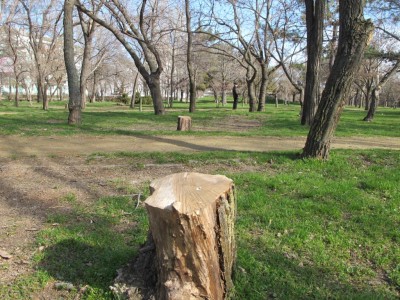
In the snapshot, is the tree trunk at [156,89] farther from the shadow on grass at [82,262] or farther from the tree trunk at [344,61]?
the shadow on grass at [82,262]

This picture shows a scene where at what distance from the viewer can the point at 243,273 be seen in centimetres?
335

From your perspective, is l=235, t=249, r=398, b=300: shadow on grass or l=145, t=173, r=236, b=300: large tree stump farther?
l=235, t=249, r=398, b=300: shadow on grass

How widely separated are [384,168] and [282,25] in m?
20.6

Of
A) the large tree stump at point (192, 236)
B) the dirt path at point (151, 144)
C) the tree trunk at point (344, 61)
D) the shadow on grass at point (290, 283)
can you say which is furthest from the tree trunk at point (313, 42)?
the large tree stump at point (192, 236)

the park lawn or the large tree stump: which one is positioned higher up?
the large tree stump

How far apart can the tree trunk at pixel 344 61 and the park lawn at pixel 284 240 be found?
112 cm

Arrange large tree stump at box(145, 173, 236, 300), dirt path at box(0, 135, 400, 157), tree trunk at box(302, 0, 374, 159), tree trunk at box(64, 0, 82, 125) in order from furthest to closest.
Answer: tree trunk at box(64, 0, 82, 125), dirt path at box(0, 135, 400, 157), tree trunk at box(302, 0, 374, 159), large tree stump at box(145, 173, 236, 300)

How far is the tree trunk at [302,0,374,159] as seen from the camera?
623 centimetres

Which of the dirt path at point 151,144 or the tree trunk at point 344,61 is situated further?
the dirt path at point 151,144

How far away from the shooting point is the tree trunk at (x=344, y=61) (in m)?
6.23

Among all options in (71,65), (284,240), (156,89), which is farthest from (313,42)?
(284,240)

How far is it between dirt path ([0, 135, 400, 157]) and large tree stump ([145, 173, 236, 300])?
537cm

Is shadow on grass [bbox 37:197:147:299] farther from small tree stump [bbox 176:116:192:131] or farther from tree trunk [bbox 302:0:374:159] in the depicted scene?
small tree stump [bbox 176:116:192:131]

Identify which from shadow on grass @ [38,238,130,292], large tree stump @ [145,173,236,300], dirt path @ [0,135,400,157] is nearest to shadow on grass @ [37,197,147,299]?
shadow on grass @ [38,238,130,292]
